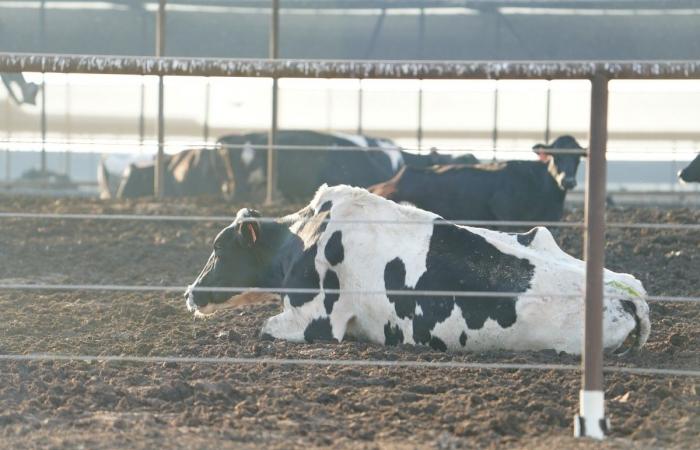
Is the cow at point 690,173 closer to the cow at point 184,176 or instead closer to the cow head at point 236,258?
the cow head at point 236,258

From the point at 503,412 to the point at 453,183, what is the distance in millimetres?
8442

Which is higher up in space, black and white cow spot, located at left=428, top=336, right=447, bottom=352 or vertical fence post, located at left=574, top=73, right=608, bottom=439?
vertical fence post, located at left=574, top=73, right=608, bottom=439

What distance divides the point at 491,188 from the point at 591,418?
8.93 meters

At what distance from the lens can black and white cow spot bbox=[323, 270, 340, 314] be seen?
7.49 metres

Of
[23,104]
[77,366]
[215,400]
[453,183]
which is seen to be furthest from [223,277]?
[23,104]

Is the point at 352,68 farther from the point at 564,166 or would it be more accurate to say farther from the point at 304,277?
the point at 564,166

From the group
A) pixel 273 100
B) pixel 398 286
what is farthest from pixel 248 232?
pixel 273 100

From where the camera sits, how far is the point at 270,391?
5527mm

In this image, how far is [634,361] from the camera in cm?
651

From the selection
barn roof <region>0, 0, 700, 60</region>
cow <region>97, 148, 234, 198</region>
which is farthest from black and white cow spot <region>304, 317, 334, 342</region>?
cow <region>97, 148, 234, 198</region>

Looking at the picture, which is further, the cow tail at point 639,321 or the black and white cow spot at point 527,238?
the black and white cow spot at point 527,238

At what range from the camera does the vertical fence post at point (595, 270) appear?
4.81 meters

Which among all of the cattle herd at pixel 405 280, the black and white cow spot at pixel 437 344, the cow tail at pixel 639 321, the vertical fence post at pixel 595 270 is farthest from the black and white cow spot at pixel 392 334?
the vertical fence post at pixel 595 270

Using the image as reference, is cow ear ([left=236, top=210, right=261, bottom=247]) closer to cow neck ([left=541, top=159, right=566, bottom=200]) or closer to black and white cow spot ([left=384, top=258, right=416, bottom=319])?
black and white cow spot ([left=384, top=258, right=416, bottom=319])
